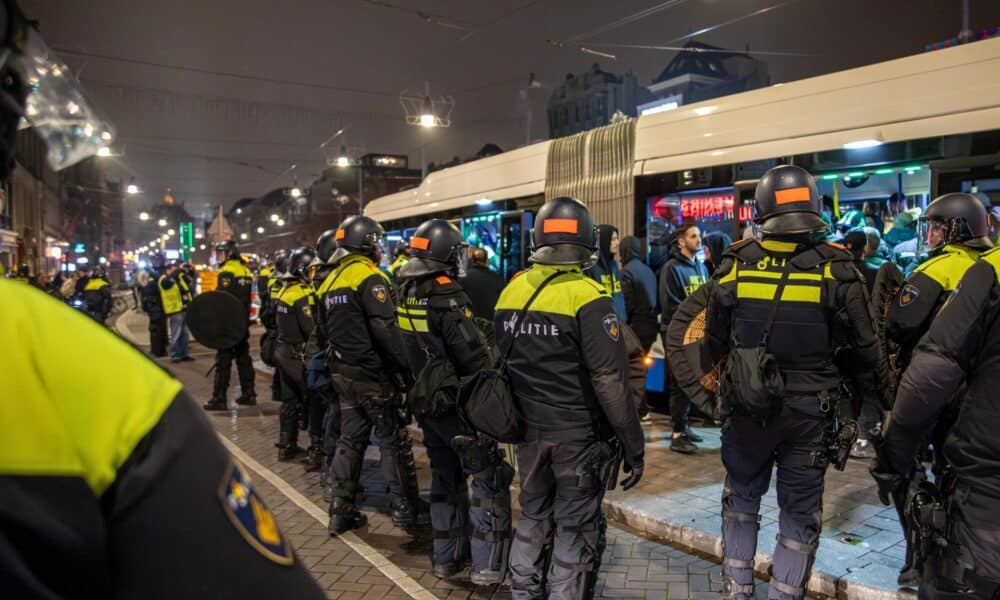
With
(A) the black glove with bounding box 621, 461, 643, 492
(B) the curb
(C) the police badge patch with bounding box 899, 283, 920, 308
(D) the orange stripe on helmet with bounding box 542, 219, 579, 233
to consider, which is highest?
(D) the orange stripe on helmet with bounding box 542, 219, 579, 233

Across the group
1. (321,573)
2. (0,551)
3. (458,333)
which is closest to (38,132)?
(0,551)

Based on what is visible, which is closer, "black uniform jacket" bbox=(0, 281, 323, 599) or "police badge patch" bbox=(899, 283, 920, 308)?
"black uniform jacket" bbox=(0, 281, 323, 599)

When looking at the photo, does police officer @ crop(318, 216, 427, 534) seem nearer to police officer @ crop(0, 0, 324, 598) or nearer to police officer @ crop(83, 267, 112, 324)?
police officer @ crop(0, 0, 324, 598)

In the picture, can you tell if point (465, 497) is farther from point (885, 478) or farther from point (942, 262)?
point (942, 262)

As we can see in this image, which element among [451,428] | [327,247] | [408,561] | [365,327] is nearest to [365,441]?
[365,327]

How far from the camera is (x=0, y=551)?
0.67m

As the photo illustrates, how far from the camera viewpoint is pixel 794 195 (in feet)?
12.6

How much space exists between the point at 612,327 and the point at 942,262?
77.5 inches

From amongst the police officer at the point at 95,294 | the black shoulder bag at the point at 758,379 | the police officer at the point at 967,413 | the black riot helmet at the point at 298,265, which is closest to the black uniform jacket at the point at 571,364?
the black shoulder bag at the point at 758,379

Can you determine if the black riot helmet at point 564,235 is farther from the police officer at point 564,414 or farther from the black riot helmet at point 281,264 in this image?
the black riot helmet at point 281,264

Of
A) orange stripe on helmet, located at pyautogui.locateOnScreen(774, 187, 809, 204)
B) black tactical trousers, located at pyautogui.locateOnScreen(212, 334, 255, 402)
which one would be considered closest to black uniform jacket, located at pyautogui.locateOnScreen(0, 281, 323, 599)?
orange stripe on helmet, located at pyautogui.locateOnScreen(774, 187, 809, 204)

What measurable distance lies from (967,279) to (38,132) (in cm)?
334

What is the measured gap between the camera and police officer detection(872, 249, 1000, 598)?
9.41ft

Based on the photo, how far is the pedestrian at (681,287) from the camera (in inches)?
275
